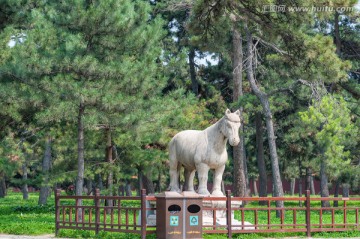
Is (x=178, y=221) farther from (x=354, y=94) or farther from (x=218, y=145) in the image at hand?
(x=354, y=94)

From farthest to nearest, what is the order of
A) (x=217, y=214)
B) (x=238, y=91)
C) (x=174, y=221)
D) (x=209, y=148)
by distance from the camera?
(x=238, y=91)
(x=209, y=148)
(x=217, y=214)
(x=174, y=221)

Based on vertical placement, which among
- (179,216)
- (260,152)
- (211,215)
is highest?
(260,152)

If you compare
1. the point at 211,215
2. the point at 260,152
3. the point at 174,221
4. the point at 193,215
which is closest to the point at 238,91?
the point at 260,152

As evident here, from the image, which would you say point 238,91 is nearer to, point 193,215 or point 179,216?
point 193,215

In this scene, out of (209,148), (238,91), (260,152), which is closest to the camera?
(209,148)

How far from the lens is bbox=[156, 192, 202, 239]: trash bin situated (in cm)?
1770

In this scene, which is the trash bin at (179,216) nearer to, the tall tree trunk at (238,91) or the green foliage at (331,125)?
the green foliage at (331,125)

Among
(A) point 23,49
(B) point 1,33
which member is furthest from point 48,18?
(B) point 1,33

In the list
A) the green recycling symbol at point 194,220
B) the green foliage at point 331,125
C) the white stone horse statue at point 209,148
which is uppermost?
the green foliage at point 331,125

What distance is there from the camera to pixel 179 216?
702 inches

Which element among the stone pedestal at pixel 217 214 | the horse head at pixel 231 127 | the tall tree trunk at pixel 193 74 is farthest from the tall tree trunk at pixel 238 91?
the stone pedestal at pixel 217 214

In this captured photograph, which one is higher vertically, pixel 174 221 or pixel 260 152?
pixel 260 152

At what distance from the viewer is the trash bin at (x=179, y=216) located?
17703mm

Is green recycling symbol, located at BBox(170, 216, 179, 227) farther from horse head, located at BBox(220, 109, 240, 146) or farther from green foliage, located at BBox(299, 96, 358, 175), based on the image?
green foliage, located at BBox(299, 96, 358, 175)
